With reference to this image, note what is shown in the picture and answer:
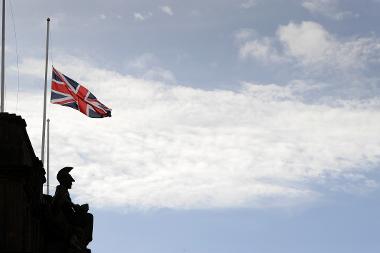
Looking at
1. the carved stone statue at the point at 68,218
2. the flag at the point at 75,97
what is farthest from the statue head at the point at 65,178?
the flag at the point at 75,97

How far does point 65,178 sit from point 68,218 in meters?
1.40

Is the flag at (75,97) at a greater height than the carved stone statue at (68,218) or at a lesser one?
greater

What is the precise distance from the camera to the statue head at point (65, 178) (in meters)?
32.4

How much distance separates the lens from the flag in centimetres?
3934

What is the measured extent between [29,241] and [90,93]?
12.5 metres

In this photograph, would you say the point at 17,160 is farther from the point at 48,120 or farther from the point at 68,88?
the point at 48,120

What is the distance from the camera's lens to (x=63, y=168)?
3278 centimetres

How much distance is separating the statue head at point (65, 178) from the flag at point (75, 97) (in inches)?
274

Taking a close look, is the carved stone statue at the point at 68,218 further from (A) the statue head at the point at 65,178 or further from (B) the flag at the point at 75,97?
(B) the flag at the point at 75,97

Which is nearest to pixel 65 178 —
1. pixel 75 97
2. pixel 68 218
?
pixel 68 218

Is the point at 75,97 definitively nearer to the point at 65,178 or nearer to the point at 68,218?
the point at 65,178

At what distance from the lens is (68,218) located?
32438 millimetres

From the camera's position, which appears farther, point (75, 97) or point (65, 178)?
point (75, 97)

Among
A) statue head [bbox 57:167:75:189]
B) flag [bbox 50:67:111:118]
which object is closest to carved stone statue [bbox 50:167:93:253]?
statue head [bbox 57:167:75:189]
